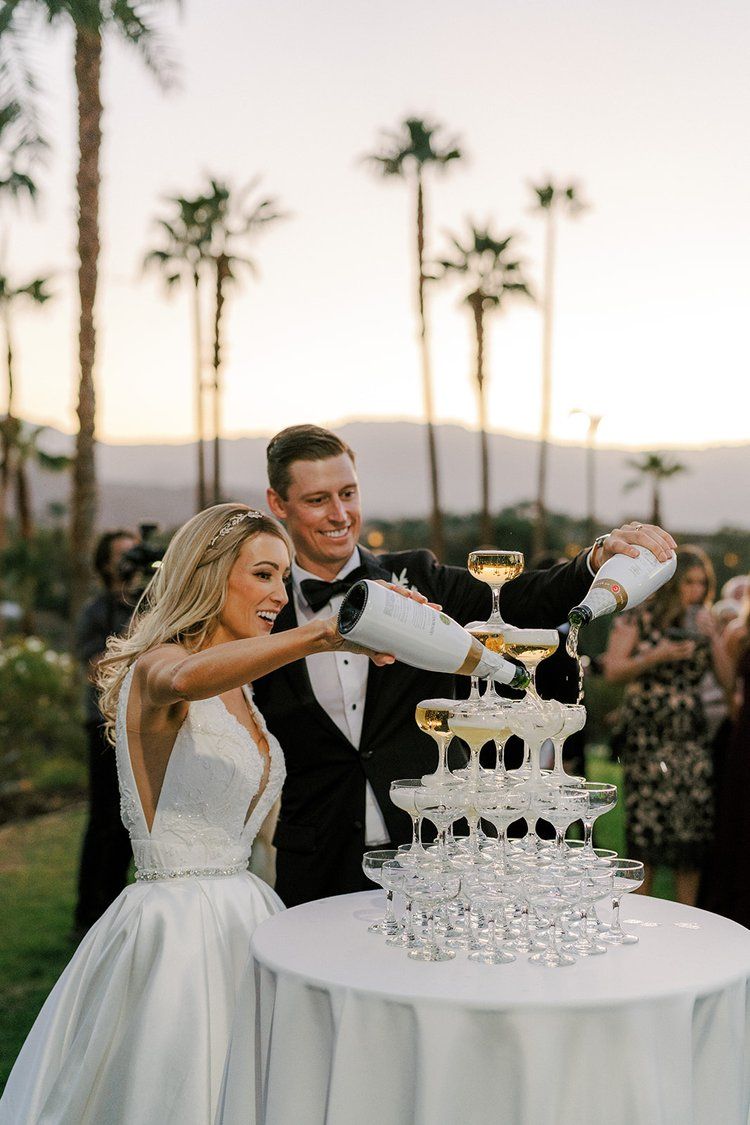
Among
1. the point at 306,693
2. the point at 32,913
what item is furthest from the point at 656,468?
the point at 306,693

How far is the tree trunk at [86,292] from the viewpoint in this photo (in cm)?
1237

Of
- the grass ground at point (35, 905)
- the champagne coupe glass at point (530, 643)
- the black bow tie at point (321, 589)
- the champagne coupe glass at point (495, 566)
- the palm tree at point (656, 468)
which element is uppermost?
the palm tree at point (656, 468)

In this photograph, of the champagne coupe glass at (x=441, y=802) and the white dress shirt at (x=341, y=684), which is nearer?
the champagne coupe glass at (x=441, y=802)

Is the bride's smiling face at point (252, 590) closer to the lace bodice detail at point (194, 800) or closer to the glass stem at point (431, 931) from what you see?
the lace bodice detail at point (194, 800)

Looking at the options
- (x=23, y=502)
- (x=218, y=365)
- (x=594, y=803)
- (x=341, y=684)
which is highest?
(x=218, y=365)

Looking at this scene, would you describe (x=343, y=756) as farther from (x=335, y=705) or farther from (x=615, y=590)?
(x=615, y=590)

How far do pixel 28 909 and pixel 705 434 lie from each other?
23961 mm

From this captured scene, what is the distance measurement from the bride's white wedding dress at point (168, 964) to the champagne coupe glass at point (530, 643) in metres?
1.02

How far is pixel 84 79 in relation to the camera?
12.4 metres

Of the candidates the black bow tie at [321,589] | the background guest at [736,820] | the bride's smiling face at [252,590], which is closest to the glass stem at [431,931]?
the bride's smiling face at [252,590]

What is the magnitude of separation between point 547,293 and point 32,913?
2444cm

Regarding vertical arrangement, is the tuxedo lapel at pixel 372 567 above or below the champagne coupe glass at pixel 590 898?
above

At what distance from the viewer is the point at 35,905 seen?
7.82m

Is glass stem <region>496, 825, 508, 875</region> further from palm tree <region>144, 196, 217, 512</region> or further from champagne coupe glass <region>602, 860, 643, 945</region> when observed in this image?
palm tree <region>144, 196, 217, 512</region>
